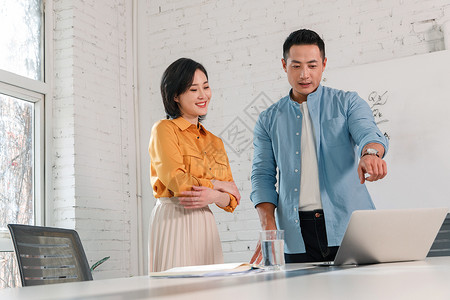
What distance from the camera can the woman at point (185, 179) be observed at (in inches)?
86.5

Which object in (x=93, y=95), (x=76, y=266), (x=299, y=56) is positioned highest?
(x=93, y=95)

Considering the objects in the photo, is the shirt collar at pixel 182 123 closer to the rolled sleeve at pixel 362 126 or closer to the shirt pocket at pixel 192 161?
the shirt pocket at pixel 192 161

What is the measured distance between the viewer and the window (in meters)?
3.63

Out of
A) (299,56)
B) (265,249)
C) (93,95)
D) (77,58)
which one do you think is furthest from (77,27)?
(265,249)

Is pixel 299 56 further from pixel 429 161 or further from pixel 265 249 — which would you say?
pixel 429 161

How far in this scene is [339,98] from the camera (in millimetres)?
2316

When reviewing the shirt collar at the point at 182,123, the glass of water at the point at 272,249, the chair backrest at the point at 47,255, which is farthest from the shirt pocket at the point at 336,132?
the chair backrest at the point at 47,255

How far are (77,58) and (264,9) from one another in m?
1.48

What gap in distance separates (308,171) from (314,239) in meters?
0.28

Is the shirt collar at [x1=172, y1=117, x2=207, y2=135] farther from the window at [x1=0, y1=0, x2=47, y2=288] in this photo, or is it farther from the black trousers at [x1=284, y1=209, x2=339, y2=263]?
the window at [x1=0, y1=0, x2=47, y2=288]

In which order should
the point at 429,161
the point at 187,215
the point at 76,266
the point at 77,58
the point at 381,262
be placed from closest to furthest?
the point at 381,262, the point at 76,266, the point at 187,215, the point at 429,161, the point at 77,58

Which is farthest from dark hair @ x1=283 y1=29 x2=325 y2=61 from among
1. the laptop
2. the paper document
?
the paper document

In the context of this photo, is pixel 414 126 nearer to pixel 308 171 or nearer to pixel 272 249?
pixel 308 171

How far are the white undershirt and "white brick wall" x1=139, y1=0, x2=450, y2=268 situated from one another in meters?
1.82
